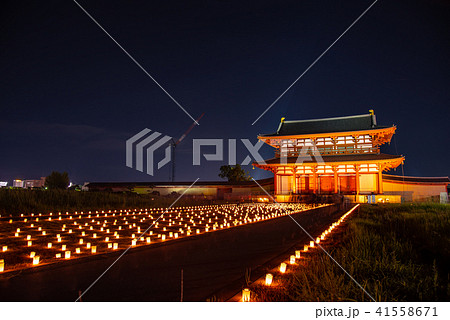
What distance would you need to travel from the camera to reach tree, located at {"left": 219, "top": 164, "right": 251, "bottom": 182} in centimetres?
3356

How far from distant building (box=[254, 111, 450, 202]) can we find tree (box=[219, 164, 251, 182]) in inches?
288

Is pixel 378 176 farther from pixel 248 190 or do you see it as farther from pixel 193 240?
pixel 193 240

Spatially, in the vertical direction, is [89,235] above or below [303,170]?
below

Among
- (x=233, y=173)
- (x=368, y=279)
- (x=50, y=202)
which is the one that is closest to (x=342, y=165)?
(x=233, y=173)

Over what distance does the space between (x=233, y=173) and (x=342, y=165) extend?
1303cm

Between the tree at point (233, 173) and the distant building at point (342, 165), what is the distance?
7308 mm

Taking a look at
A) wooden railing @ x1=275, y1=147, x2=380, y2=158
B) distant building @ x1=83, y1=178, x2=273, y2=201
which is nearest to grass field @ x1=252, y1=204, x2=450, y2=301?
distant building @ x1=83, y1=178, x2=273, y2=201

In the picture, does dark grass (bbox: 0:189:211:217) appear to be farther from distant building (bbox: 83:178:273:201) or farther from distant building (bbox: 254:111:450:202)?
distant building (bbox: 254:111:450:202)

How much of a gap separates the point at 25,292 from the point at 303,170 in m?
24.5

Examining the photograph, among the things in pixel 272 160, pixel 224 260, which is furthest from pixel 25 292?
pixel 272 160

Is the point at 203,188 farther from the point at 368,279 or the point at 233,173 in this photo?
the point at 368,279

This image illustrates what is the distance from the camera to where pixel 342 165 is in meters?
24.4
